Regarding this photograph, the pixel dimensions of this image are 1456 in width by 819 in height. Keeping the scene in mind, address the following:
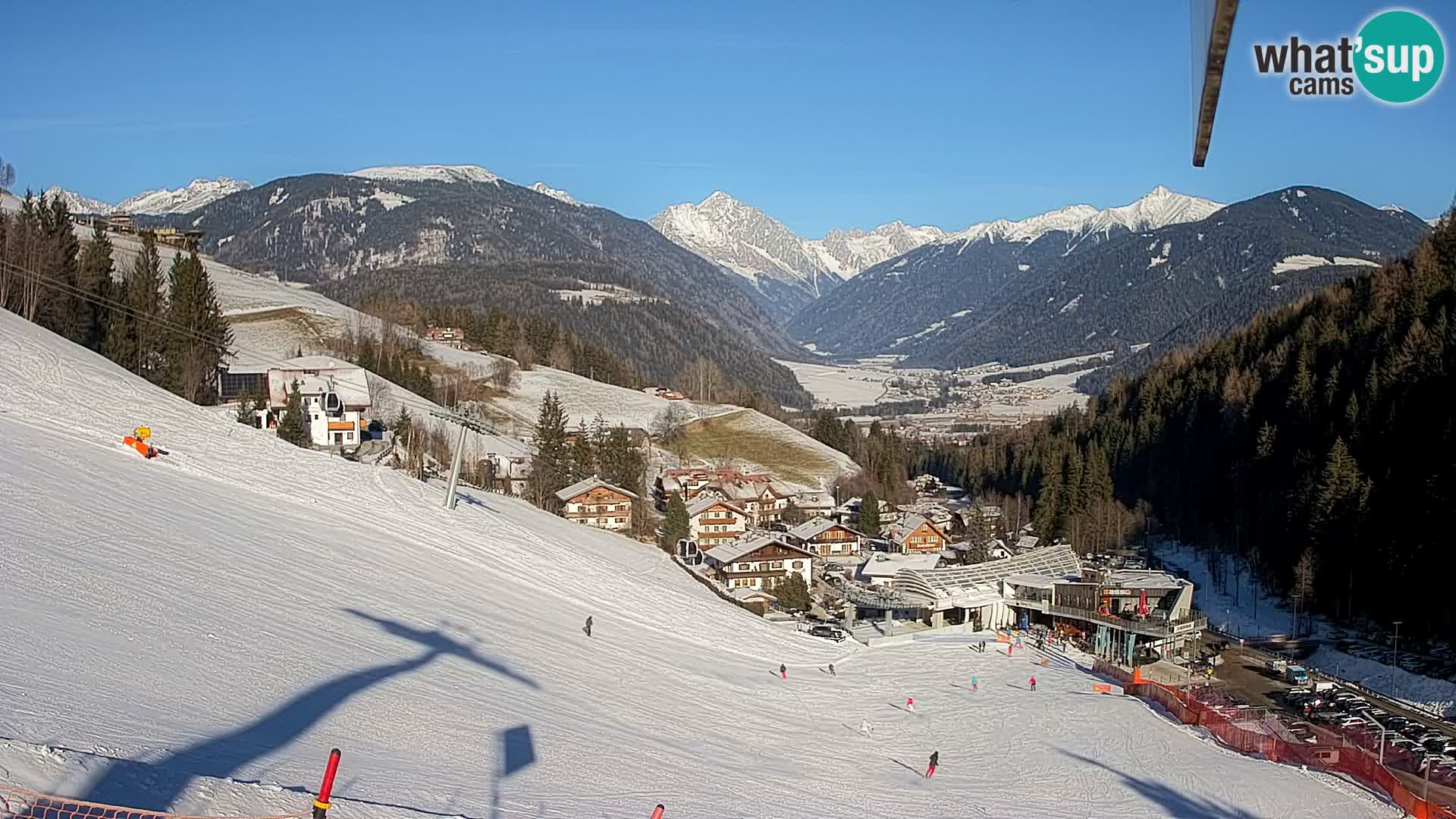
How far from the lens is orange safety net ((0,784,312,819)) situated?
706cm

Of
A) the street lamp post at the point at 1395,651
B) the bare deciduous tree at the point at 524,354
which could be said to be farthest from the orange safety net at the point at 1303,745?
the bare deciduous tree at the point at 524,354

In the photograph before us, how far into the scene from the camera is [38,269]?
45.1m

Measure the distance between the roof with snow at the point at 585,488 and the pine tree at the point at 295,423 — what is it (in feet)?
38.4

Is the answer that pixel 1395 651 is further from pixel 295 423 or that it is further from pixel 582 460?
pixel 295 423

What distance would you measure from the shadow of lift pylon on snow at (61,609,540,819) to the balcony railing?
89.2 ft

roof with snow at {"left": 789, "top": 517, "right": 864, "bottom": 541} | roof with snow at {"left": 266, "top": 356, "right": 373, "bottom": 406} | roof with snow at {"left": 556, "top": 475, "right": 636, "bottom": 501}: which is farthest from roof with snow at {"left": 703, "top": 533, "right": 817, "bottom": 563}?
roof with snow at {"left": 266, "top": 356, "right": 373, "bottom": 406}

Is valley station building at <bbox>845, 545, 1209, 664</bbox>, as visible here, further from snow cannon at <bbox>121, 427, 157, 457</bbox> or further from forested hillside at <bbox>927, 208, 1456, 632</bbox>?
snow cannon at <bbox>121, 427, 157, 457</bbox>

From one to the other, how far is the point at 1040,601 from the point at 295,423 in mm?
31276

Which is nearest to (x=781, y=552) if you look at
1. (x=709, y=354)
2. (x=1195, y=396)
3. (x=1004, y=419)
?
(x=1195, y=396)

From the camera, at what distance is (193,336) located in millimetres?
50656

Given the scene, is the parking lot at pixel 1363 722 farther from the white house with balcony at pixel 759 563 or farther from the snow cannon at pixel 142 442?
the snow cannon at pixel 142 442

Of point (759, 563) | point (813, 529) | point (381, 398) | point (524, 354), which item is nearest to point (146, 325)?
point (381, 398)

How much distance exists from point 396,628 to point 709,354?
163759mm

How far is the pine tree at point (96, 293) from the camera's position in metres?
46.7
